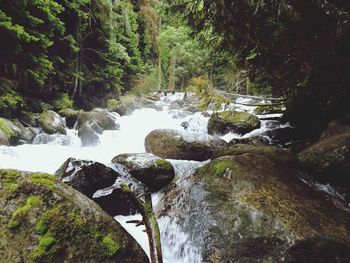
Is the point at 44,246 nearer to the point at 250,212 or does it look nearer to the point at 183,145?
the point at 250,212

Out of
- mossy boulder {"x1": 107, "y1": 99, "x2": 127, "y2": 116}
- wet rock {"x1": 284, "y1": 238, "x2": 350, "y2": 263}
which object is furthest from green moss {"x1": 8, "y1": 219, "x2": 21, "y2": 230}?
mossy boulder {"x1": 107, "y1": 99, "x2": 127, "y2": 116}

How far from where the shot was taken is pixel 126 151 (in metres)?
9.62

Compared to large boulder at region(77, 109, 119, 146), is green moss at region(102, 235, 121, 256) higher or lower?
higher

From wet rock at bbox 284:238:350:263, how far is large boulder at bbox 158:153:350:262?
0.07 meters

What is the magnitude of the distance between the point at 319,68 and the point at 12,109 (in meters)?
9.55

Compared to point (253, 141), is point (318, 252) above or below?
above

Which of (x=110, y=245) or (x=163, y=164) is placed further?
(x=163, y=164)

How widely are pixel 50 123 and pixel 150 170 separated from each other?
19.0 feet

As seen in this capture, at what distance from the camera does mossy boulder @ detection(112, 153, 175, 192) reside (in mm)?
5707

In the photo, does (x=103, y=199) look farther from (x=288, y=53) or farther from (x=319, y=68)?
(x=319, y=68)

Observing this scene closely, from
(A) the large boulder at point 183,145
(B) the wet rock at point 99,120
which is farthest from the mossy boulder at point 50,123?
(A) the large boulder at point 183,145

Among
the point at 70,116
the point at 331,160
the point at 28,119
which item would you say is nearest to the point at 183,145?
the point at 331,160

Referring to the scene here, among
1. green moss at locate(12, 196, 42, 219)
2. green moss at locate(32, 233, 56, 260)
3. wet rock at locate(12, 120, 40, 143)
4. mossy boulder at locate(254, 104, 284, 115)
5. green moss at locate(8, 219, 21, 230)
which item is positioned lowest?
wet rock at locate(12, 120, 40, 143)

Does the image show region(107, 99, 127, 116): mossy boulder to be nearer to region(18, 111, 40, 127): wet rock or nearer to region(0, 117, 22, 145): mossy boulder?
region(18, 111, 40, 127): wet rock
